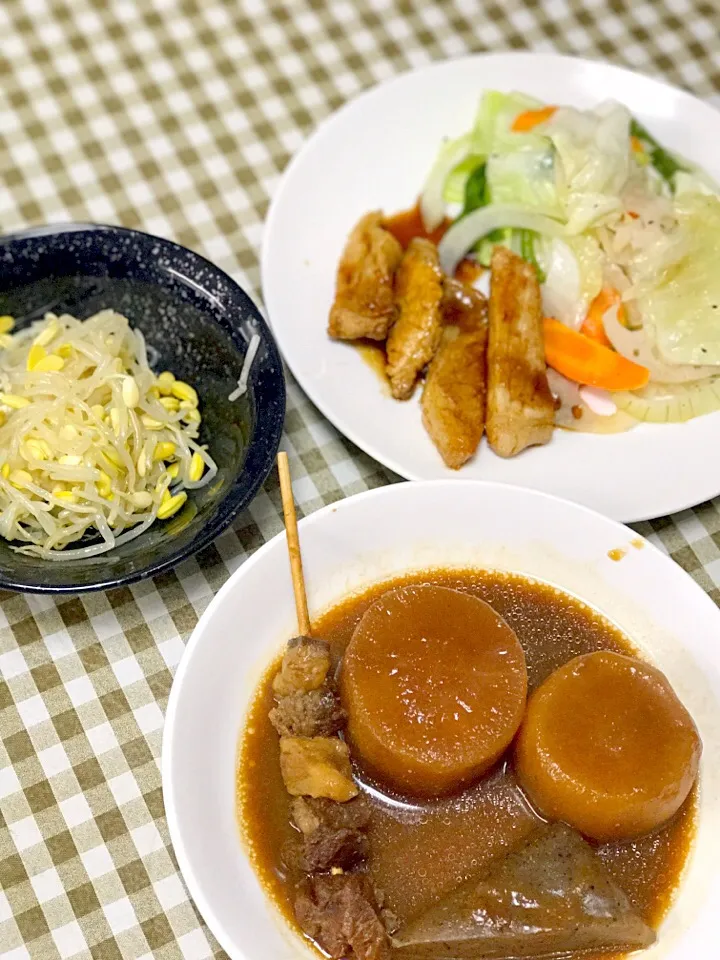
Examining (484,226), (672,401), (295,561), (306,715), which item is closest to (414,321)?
(484,226)

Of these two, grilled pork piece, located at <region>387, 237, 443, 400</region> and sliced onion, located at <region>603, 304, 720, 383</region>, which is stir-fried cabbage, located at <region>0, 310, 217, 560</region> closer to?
grilled pork piece, located at <region>387, 237, 443, 400</region>

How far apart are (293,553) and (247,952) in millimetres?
1183

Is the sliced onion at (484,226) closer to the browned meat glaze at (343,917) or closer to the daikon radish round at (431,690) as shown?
the daikon radish round at (431,690)

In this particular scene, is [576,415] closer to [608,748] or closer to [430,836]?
[608,748]

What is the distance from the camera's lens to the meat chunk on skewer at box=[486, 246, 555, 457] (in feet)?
12.2

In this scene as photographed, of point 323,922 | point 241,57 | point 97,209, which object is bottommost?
point 323,922

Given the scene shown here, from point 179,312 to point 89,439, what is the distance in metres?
0.66

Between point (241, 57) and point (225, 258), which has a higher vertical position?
point (241, 57)

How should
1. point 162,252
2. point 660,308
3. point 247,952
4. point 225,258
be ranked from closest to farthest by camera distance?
point 247,952 < point 162,252 < point 660,308 < point 225,258

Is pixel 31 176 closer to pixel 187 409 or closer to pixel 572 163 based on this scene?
pixel 187 409

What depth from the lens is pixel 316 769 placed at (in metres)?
2.95

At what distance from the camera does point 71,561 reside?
3.29m

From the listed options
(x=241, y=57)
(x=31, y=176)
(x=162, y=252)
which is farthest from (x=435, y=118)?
(x=31, y=176)

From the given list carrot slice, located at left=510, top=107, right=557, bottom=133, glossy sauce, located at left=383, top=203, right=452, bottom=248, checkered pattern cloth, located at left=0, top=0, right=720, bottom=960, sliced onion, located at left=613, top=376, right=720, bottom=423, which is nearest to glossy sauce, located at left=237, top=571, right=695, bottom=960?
checkered pattern cloth, located at left=0, top=0, right=720, bottom=960
